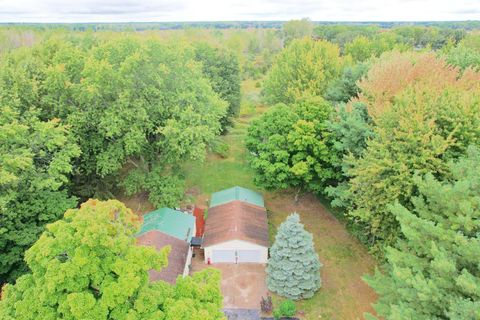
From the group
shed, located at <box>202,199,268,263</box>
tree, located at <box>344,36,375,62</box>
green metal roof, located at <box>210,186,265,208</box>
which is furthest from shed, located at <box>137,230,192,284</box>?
tree, located at <box>344,36,375,62</box>

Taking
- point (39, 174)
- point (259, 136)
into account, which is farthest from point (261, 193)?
point (39, 174)

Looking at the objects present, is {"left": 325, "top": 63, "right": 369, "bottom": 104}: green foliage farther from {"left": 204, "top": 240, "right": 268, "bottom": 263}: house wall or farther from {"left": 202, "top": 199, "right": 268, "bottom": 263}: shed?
{"left": 204, "top": 240, "right": 268, "bottom": 263}: house wall

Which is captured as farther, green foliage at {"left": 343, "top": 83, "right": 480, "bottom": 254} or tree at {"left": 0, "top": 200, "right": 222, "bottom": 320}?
green foliage at {"left": 343, "top": 83, "right": 480, "bottom": 254}

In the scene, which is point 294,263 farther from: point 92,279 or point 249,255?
point 92,279

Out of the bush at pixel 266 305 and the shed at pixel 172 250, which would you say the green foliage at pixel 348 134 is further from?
the shed at pixel 172 250

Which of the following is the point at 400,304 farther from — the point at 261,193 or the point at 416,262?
the point at 261,193

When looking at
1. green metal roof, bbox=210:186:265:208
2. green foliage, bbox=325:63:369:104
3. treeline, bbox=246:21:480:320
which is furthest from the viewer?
green foliage, bbox=325:63:369:104

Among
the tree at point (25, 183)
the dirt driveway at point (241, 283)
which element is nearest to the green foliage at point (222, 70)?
the dirt driveway at point (241, 283)
